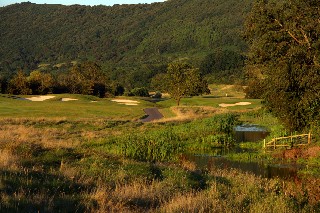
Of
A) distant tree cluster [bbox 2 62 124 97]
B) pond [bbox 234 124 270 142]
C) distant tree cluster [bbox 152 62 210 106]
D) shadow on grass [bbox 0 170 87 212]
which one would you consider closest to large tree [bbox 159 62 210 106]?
distant tree cluster [bbox 152 62 210 106]

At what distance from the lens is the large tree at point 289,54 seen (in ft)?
84.1

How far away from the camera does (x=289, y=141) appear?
3462cm

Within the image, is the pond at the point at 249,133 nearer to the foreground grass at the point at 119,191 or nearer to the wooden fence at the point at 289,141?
the wooden fence at the point at 289,141

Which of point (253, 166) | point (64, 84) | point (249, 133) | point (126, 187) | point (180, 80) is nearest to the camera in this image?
point (126, 187)

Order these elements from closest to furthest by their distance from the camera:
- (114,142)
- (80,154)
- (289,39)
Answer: (80,154) → (289,39) → (114,142)

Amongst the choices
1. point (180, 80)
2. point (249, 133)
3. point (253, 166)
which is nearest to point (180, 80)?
point (180, 80)

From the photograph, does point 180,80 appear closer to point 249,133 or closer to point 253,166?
point 249,133

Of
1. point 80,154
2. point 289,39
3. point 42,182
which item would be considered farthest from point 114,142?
point 42,182

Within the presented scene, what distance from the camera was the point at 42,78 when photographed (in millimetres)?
103500

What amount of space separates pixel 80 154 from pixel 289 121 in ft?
53.9

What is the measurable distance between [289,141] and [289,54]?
1097 cm

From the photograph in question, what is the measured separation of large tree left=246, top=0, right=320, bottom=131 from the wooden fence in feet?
4.72

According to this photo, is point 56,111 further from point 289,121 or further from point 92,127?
point 289,121

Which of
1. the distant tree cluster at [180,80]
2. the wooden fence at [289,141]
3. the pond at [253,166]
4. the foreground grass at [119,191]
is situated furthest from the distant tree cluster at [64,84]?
the foreground grass at [119,191]
